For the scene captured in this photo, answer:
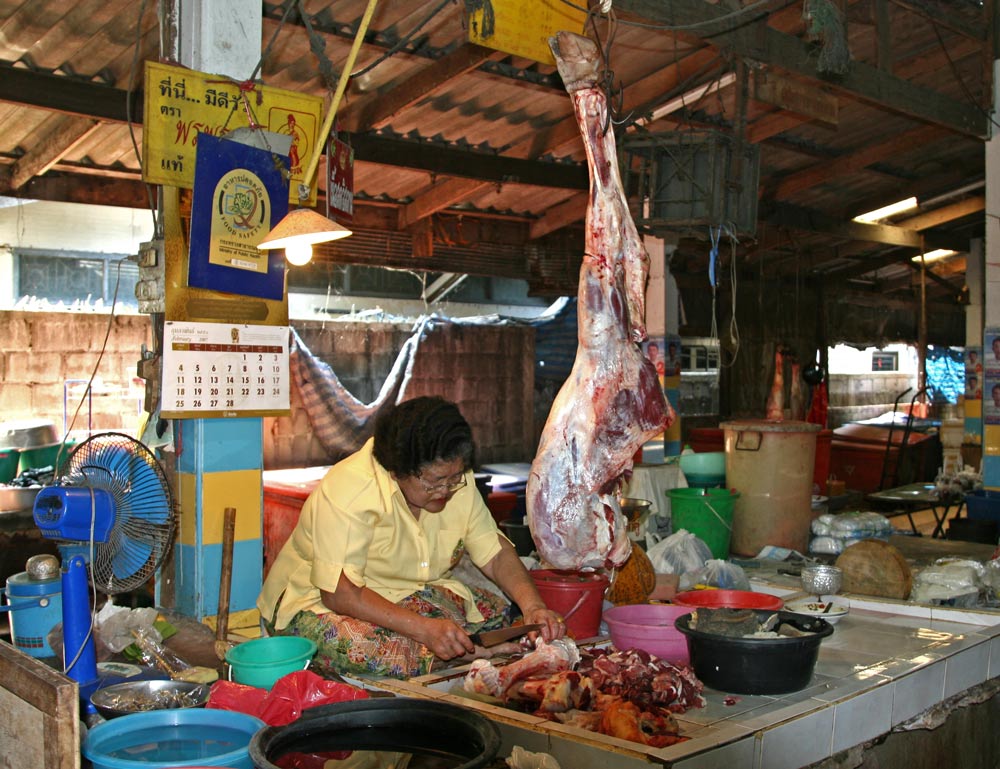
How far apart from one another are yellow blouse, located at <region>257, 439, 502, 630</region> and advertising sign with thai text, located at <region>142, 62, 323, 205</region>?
1.52 m

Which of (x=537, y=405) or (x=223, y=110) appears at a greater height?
(x=223, y=110)

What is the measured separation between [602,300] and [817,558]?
3.61 m


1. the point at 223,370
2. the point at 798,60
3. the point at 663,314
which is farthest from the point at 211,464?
the point at 663,314

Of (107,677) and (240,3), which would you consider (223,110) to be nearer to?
(240,3)

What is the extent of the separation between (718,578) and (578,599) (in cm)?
127

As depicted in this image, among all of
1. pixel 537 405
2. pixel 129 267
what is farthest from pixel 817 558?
pixel 129 267

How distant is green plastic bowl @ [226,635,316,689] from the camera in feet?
10.1

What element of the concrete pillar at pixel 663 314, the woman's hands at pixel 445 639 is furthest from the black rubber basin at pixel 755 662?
the concrete pillar at pixel 663 314

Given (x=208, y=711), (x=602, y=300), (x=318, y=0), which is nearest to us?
(x=208, y=711)

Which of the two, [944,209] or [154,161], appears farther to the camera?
[944,209]

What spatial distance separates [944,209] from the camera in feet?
44.0

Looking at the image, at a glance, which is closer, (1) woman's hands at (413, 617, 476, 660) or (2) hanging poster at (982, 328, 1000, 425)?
(1) woman's hands at (413, 617, 476, 660)

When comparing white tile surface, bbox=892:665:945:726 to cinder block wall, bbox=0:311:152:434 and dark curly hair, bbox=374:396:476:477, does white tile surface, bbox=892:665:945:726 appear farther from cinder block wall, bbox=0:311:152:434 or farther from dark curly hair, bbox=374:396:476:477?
cinder block wall, bbox=0:311:152:434

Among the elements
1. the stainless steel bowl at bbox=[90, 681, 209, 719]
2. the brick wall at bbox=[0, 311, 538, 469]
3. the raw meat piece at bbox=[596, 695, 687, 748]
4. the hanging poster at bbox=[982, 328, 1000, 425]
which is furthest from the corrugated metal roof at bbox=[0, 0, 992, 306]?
the stainless steel bowl at bbox=[90, 681, 209, 719]
